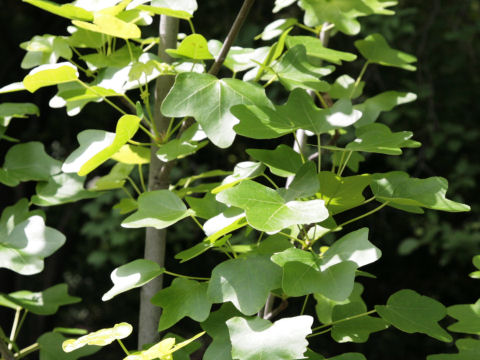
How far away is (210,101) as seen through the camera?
82 centimetres

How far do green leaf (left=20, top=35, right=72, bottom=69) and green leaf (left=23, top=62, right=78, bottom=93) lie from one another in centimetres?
15

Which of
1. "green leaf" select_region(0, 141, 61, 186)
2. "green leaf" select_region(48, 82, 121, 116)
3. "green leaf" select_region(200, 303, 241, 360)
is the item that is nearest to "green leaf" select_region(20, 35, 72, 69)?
"green leaf" select_region(48, 82, 121, 116)

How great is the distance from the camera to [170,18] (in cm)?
98

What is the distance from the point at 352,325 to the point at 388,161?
2.40 metres

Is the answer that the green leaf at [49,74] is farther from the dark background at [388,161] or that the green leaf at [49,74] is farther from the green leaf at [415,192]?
the dark background at [388,161]

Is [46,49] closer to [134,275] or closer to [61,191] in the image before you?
[61,191]

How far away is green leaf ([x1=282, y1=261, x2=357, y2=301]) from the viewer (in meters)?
0.67

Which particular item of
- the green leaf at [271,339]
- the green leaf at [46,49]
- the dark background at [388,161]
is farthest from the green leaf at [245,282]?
the dark background at [388,161]

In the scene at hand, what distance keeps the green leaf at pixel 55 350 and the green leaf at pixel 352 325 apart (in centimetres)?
41

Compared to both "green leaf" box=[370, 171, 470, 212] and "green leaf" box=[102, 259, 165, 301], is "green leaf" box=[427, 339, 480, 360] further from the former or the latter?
"green leaf" box=[102, 259, 165, 301]

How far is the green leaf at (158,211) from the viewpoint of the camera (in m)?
0.79

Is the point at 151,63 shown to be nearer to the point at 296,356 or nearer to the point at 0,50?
the point at 296,356

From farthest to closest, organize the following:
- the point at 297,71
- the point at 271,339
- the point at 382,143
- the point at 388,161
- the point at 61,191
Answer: the point at 388,161, the point at 61,191, the point at 297,71, the point at 382,143, the point at 271,339

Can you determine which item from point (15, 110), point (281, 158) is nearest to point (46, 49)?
point (15, 110)
